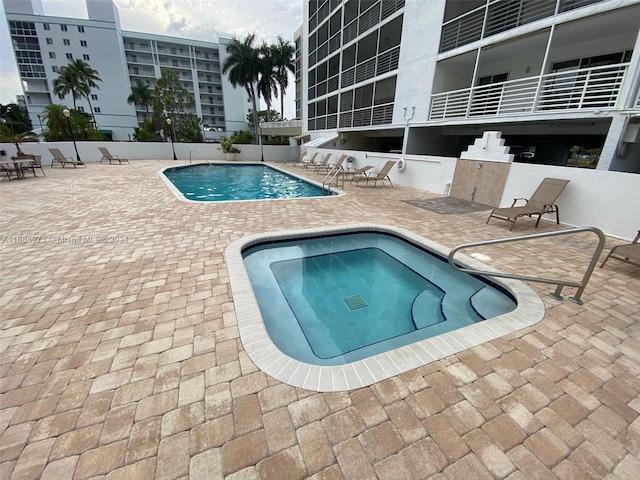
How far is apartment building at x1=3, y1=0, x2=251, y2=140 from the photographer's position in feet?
144

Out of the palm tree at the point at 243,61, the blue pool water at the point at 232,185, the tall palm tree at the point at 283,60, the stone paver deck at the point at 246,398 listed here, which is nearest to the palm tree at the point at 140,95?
the palm tree at the point at 243,61

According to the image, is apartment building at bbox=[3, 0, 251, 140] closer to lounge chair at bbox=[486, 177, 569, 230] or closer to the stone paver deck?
the stone paver deck

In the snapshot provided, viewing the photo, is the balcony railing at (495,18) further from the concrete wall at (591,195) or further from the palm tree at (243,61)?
the palm tree at (243,61)

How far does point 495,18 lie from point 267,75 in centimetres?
2873

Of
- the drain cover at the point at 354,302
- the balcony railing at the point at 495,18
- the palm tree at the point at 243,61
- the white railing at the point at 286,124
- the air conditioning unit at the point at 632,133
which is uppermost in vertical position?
the palm tree at the point at 243,61

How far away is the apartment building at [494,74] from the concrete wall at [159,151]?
6.42 m

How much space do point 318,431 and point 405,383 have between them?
762mm

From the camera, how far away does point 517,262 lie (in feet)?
14.4

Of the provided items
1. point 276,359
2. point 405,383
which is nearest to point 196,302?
point 276,359

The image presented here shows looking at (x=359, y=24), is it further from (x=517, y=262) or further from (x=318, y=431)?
(x=318, y=431)

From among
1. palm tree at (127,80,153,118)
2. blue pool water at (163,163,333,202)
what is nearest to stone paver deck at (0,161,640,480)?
blue pool water at (163,163,333,202)

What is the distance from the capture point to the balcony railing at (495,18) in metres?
8.16

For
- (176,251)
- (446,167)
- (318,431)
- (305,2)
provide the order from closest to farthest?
(318,431) → (176,251) → (446,167) → (305,2)

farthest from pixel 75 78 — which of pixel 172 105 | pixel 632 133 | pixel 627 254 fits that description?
pixel 627 254
